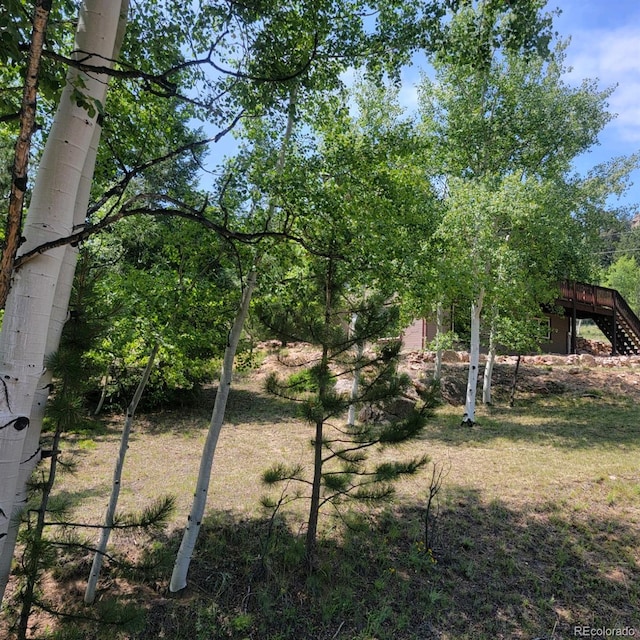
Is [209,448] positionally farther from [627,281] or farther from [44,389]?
[627,281]

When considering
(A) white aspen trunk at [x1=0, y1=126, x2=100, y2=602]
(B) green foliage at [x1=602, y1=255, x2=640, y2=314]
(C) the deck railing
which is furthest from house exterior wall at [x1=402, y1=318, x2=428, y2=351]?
(B) green foliage at [x1=602, y1=255, x2=640, y2=314]

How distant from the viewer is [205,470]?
343 centimetres

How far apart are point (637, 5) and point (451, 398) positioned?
9111 mm

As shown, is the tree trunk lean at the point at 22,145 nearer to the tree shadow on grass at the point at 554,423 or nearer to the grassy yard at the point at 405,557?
the grassy yard at the point at 405,557

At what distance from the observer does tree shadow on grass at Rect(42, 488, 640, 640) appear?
3.16 metres

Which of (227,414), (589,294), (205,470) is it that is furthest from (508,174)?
(205,470)

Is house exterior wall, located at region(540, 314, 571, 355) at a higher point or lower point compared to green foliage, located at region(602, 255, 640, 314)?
lower

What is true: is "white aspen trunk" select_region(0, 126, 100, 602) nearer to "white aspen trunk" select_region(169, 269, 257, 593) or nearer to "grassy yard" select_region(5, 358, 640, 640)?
"grassy yard" select_region(5, 358, 640, 640)

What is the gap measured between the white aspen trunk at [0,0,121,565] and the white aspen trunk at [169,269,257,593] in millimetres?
1895

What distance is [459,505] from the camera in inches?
193

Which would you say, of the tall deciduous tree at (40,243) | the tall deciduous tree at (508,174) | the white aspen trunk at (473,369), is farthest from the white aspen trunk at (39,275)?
the white aspen trunk at (473,369)

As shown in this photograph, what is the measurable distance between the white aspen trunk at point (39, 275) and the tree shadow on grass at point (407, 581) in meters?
1.78

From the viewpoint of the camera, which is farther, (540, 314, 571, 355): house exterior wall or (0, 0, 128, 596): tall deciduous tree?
(540, 314, 571, 355): house exterior wall

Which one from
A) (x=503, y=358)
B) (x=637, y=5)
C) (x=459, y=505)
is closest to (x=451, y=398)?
(x=503, y=358)
